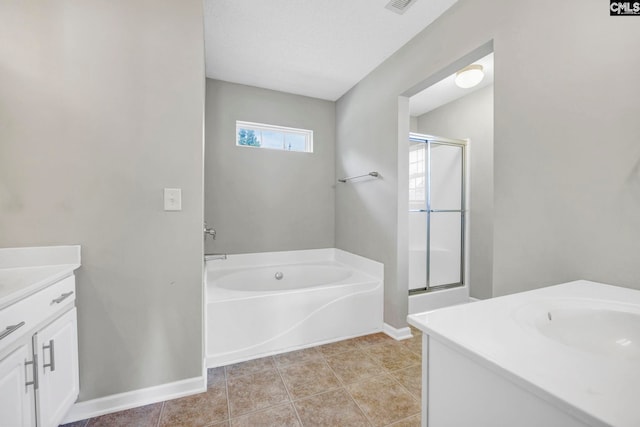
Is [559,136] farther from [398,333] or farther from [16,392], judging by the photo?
[16,392]

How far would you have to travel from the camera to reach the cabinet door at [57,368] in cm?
108

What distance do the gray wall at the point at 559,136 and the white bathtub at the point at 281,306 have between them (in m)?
1.18

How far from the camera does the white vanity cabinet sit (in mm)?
913

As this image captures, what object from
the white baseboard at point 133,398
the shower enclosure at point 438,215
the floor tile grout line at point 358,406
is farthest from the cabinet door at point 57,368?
the shower enclosure at point 438,215

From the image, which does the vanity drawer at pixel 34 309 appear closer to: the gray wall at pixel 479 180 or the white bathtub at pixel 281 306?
the white bathtub at pixel 281 306

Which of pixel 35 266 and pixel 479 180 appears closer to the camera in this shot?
pixel 35 266

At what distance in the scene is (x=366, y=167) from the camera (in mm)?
2717

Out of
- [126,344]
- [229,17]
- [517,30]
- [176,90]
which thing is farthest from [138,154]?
[517,30]

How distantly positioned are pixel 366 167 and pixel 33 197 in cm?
238

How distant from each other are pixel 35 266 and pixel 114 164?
24.3 inches

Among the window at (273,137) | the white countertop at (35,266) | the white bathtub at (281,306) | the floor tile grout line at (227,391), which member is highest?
the window at (273,137)

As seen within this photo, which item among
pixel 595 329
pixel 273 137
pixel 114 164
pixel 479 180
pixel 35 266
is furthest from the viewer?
pixel 273 137

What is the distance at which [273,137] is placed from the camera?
315 centimetres

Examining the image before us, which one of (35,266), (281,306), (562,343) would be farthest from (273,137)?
(562,343)
